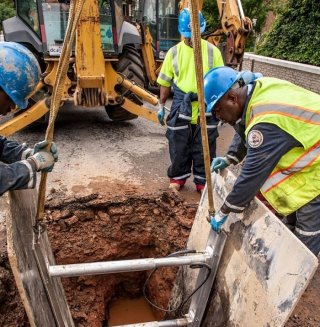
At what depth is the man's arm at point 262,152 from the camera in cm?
199

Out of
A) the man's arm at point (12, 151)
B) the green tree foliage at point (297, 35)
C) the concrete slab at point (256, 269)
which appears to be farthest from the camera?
the green tree foliage at point (297, 35)

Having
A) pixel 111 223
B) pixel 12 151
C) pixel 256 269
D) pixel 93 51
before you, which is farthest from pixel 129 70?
pixel 256 269

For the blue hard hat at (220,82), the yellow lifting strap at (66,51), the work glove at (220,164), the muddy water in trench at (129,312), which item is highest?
the yellow lifting strap at (66,51)

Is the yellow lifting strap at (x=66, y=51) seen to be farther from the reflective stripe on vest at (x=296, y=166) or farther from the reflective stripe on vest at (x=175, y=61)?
the reflective stripe on vest at (x=175, y=61)

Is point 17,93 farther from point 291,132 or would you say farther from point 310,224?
point 310,224

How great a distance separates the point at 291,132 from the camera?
2.01 meters

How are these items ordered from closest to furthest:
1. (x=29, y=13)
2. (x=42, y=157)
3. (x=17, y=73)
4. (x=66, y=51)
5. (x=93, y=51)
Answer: (x=66, y=51), (x=17, y=73), (x=42, y=157), (x=93, y=51), (x=29, y=13)

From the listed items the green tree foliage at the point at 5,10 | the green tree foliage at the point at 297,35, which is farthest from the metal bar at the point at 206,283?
the green tree foliage at the point at 5,10

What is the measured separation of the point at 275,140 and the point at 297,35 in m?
9.71

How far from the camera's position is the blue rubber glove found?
7.76 ft

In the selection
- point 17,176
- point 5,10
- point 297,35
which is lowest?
point 5,10

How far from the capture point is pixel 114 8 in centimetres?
556

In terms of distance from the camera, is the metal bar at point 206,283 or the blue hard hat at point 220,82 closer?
the blue hard hat at point 220,82

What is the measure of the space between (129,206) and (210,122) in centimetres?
128
